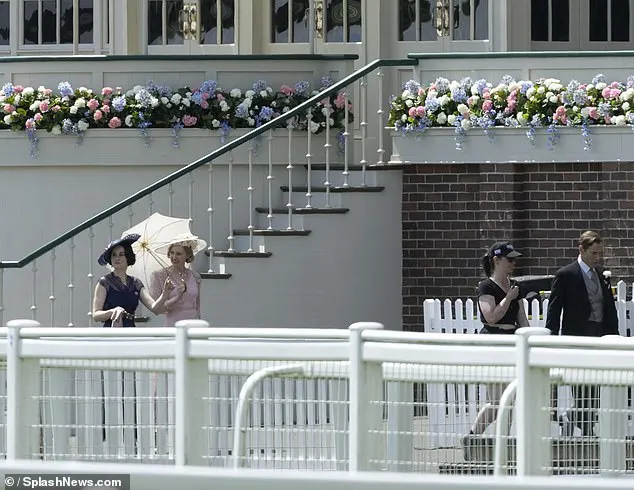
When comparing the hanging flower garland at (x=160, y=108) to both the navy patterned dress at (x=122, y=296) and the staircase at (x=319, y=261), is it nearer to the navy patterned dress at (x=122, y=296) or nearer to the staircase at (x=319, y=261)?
the staircase at (x=319, y=261)

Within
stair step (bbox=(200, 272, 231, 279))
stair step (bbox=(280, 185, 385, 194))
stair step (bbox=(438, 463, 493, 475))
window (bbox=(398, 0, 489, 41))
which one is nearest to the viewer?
stair step (bbox=(438, 463, 493, 475))

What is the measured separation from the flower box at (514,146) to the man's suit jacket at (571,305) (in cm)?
318

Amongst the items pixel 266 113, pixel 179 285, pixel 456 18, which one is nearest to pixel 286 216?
pixel 266 113

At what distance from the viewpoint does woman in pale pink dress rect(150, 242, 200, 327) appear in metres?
14.0

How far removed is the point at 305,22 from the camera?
19719 mm

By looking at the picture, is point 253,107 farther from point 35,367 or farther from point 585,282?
point 35,367

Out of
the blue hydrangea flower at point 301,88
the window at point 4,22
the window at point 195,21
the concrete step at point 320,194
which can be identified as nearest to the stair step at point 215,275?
the concrete step at point 320,194

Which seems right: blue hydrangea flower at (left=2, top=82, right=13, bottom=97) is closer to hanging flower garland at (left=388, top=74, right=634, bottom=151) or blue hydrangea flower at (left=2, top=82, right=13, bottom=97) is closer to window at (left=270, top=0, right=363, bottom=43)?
window at (left=270, top=0, right=363, bottom=43)

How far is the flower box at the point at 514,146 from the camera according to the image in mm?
16359

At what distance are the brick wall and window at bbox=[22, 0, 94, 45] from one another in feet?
16.6

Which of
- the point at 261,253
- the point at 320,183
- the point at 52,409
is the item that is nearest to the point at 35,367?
the point at 52,409

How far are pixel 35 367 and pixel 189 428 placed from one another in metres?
0.93

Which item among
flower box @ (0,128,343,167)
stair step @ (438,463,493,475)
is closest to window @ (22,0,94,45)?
flower box @ (0,128,343,167)

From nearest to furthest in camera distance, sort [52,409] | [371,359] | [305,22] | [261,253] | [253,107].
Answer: [371,359] → [52,409] → [261,253] → [253,107] → [305,22]
